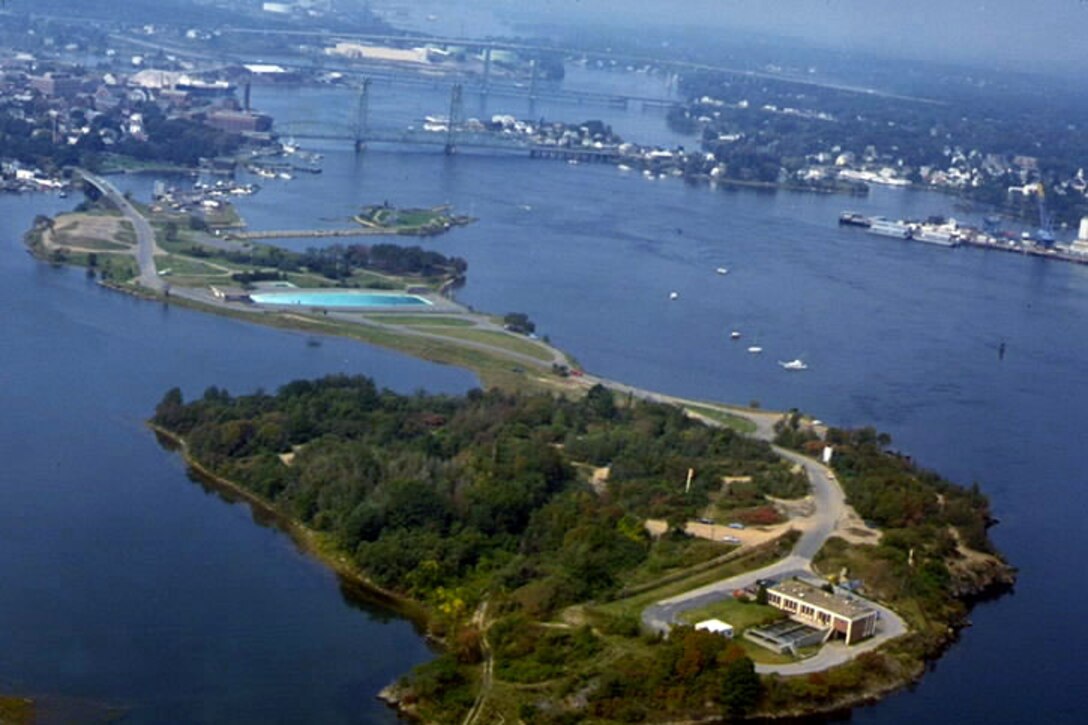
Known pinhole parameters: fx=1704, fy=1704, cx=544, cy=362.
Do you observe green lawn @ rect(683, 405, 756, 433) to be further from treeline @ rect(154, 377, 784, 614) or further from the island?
treeline @ rect(154, 377, 784, 614)

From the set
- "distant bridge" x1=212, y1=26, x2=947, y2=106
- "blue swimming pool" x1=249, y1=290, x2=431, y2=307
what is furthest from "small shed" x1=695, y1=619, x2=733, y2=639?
"distant bridge" x1=212, y1=26, x2=947, y2=106

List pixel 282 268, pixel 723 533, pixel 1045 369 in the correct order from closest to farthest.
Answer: pixel 723 533 < pixel 1045 369 < pixel 282 268

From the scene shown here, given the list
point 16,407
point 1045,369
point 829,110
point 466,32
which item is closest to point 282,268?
point 16,407

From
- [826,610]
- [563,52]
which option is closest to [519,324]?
[826,610]

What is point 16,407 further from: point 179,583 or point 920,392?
point 920,392

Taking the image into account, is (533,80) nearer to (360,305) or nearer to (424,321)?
(360,305)
